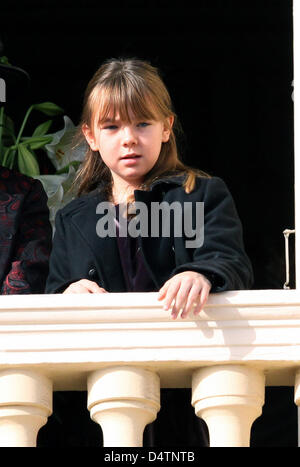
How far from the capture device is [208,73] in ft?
15.6

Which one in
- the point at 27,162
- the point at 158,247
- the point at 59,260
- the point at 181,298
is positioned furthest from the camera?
the point at 27,162

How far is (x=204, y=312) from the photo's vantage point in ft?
9.23

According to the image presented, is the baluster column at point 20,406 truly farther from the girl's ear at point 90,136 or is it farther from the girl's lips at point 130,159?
the girl's ear at point 90,136

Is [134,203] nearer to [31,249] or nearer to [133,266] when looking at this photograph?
[133,266]

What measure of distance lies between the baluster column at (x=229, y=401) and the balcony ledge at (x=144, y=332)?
0.07 feet

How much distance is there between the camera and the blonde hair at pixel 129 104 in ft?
10.9

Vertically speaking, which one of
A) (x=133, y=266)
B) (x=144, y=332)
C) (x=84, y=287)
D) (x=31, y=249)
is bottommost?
(x=144, y=332)

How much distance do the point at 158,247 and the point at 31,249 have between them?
0.50m

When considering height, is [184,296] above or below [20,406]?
above

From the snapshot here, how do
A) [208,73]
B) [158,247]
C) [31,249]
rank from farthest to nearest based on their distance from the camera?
[208,73] → [31,249] → [158,247]

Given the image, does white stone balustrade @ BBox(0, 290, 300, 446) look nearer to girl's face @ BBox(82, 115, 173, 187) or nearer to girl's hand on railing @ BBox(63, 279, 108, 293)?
girl's hand on railing @ BBox(63, 279, 108, 293)

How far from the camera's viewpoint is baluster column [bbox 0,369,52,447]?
2.81 m

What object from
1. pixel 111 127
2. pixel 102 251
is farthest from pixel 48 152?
pixel 102 251

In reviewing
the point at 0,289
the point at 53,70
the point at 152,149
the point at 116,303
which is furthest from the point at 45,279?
the point at 53,70
